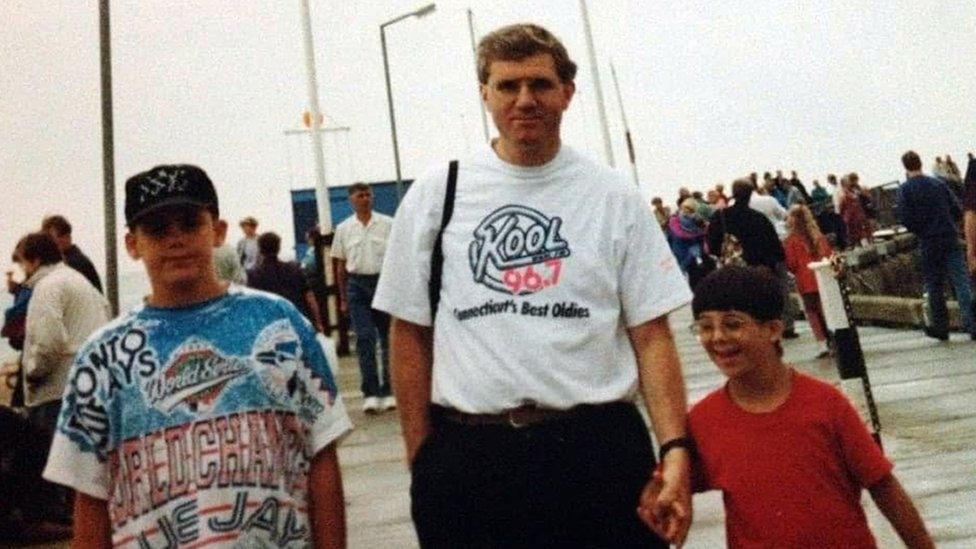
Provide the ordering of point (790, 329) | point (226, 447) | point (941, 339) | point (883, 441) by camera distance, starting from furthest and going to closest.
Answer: point (790, 329)
point (941, 339)
point (883, 441)
point (226, 447)

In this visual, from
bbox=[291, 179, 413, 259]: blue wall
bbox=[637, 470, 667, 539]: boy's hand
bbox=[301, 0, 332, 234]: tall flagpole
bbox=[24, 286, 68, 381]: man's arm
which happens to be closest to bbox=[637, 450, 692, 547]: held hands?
bbox=[637, 470, 667, 539]: boy's hand

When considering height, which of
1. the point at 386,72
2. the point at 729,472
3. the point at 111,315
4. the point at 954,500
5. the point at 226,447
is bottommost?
the point at 954,500

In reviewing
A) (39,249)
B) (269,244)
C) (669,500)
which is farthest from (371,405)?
(669,500)

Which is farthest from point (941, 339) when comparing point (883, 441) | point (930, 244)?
point (883, 441)

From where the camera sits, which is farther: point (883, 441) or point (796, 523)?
point (883, 441)

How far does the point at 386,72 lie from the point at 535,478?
102 ft

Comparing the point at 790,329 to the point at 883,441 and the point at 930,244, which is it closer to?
the point at 930,244

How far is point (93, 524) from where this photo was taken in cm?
312

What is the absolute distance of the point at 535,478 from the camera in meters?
3.05

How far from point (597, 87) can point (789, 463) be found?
3013cm

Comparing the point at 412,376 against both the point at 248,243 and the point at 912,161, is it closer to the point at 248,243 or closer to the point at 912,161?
the point at 912,161

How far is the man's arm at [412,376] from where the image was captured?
3258mm

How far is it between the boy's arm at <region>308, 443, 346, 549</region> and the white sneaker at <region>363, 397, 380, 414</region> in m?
8.71

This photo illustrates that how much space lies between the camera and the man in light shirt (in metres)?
11.2
